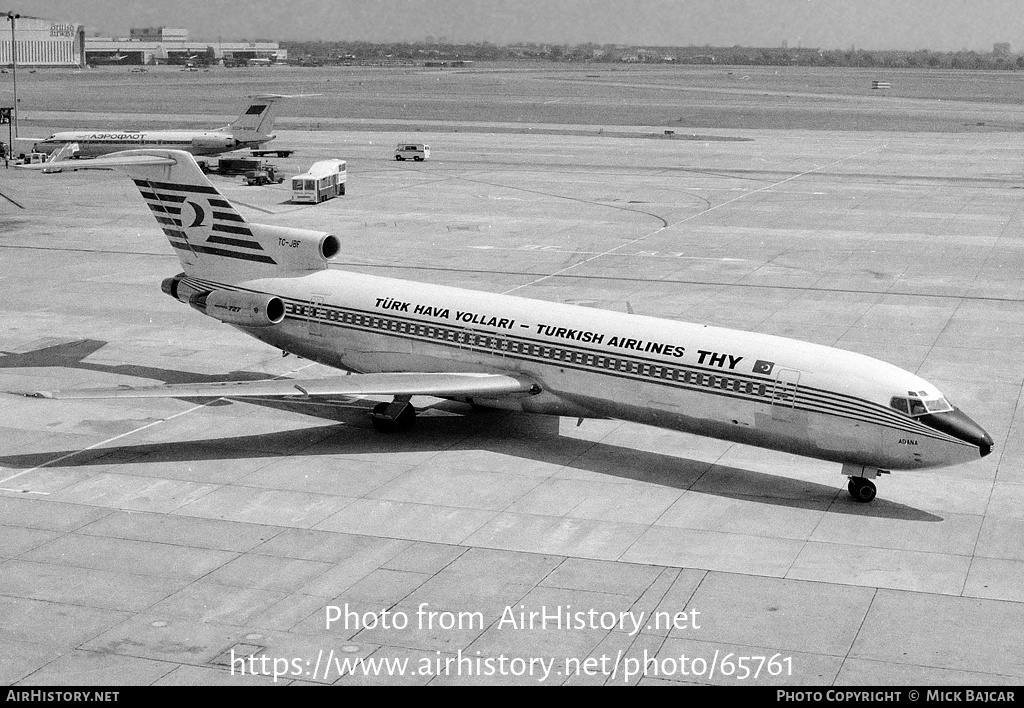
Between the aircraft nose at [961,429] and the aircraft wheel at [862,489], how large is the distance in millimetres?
1795

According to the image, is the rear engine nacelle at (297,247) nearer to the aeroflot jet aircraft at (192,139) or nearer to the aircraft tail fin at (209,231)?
the aircraft tail fin at (209,231)

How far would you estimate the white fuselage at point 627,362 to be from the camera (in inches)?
992

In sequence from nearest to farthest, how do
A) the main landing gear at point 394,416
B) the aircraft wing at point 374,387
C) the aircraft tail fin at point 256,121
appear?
the aircraft wing at point 374,387 < the main landing gear at point 394,416 < the aircraft tail fin at point 256,121

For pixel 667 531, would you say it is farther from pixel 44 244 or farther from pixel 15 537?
pixel 44 244

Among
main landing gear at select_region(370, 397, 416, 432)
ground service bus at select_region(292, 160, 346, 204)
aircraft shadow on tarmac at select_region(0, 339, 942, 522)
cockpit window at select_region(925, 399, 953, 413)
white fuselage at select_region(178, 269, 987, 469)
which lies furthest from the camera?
ground service bus at select_region(292, 160, 346, 204)

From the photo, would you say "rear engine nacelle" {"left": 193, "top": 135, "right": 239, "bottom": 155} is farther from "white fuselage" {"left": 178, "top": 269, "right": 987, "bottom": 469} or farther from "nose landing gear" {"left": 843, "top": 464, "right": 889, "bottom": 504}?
"nose landing gear" {"left": 843, "top": 464, "right": 889, "bottom": 504}

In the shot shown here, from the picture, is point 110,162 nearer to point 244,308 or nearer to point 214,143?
point 244,308

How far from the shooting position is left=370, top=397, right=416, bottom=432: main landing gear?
99.2ft

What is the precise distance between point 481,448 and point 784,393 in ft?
23.8

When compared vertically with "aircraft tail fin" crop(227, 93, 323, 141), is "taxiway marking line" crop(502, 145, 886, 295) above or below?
below

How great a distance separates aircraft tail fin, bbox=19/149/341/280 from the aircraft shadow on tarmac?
358 cm

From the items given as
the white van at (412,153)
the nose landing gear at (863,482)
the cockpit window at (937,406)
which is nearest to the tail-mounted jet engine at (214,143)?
the white van at (412,153)

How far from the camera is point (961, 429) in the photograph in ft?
80.8

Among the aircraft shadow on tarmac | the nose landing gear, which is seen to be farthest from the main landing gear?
the nose landing gear
